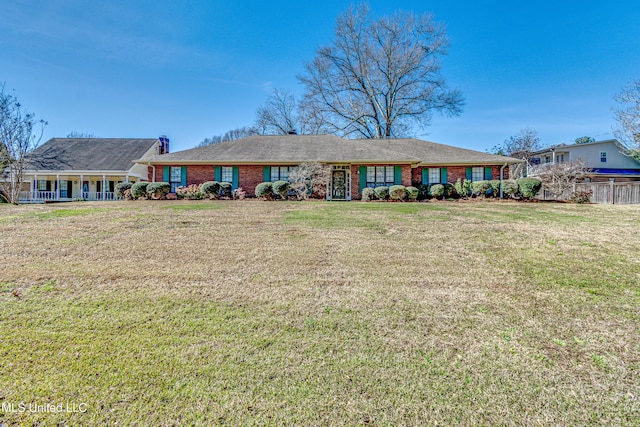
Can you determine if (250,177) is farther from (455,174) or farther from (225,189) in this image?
(455,174)

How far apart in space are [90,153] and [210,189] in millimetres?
15040

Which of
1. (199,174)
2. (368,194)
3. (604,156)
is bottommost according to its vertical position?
(368,194)

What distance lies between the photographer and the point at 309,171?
17484mm

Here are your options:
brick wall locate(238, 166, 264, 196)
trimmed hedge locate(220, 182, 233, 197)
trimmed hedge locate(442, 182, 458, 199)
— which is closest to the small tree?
brick wall locate(238, 166, 264, 196)

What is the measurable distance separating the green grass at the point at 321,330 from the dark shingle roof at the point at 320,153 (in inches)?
449

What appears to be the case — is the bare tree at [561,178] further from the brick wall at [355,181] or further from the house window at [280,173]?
the house window at [280,173]

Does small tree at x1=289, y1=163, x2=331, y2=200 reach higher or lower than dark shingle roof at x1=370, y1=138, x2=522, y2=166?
lower

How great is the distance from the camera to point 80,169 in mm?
23438

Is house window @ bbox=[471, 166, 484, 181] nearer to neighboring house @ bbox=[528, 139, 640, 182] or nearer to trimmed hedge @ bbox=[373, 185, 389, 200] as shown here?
trimmed hedge @ bbox=[373, 185, 389, 200]

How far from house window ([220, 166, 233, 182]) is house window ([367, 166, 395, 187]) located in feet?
27.0

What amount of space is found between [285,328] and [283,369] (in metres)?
0.78

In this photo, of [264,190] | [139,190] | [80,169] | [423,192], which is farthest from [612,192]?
[80,169]

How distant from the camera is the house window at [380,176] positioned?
18688 millimetres

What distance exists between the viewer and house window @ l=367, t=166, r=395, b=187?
18.7 m
